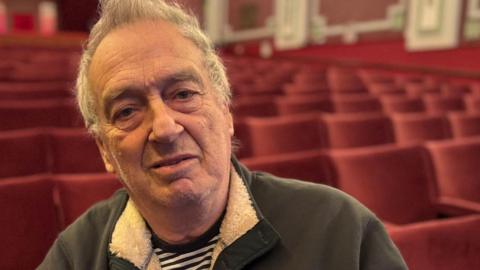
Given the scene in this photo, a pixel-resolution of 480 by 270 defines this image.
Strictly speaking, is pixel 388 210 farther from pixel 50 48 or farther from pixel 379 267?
pixel 50 48

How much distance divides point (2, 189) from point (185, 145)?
163mm

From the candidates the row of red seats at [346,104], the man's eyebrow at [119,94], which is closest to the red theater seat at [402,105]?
the row of red seats at [346,104]

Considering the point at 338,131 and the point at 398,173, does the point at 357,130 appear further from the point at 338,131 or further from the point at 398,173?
the point at 398,173

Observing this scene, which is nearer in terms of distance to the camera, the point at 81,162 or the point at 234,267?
the point at 234,267

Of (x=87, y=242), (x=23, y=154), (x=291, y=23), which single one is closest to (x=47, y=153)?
(x=23, y=154)

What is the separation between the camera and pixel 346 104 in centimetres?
89

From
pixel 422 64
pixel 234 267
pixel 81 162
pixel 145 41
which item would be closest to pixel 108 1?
pixel 145 41

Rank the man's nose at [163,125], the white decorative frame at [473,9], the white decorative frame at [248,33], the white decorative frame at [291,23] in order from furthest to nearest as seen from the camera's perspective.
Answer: the white decorative frame at [248,33] → the white decorative frame at [291,23] → the white decorative frame at [473,9] → the man's nose at [163,125]

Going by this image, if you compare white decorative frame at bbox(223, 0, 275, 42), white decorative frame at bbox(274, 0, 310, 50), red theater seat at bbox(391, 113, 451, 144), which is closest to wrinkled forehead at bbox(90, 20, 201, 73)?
red theater seat at bbox(391, 113, 451, 144)

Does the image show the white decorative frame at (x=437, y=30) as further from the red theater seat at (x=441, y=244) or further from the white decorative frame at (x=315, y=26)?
the red theater seat at (x=441, y=244)

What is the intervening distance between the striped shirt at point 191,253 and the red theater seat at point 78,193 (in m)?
0.13

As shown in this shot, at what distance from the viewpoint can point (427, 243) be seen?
30 centimetres

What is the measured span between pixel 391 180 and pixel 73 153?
283 millimetres

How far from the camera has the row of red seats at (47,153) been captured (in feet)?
1.60
